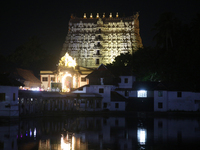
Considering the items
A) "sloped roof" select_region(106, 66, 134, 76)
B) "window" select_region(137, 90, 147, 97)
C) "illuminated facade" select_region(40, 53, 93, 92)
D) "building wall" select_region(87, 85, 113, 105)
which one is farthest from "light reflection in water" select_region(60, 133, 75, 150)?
"illuminated facade" select_region(40, 53, 93, 92)

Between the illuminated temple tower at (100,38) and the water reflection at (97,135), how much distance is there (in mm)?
57442

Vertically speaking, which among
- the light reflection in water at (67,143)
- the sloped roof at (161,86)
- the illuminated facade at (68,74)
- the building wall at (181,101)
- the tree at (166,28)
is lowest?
the light reflection in water at (67,143)

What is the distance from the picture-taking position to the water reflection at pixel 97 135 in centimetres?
3769

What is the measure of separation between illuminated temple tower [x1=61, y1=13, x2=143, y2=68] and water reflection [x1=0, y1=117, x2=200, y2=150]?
57.4 metres

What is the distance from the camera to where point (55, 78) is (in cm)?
9444

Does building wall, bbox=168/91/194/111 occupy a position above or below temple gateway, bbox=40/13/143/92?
below

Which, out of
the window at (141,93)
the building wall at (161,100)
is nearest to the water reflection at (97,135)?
the building wall at (161,100)

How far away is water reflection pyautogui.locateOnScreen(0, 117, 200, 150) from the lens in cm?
3769

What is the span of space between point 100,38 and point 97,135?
241 ft

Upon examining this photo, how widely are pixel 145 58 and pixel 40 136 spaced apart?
50.6 m

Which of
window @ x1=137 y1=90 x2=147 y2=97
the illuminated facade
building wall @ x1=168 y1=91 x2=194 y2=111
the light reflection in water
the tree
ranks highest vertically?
the tree

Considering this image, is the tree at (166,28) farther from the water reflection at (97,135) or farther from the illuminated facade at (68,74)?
the water reflection at (97,135)

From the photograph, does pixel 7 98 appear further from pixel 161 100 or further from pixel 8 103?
pixel 161 100

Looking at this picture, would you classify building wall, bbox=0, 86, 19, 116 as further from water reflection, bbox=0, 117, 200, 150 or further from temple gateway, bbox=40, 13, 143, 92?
temple gateway, bbox=40, 13, 143, 92
